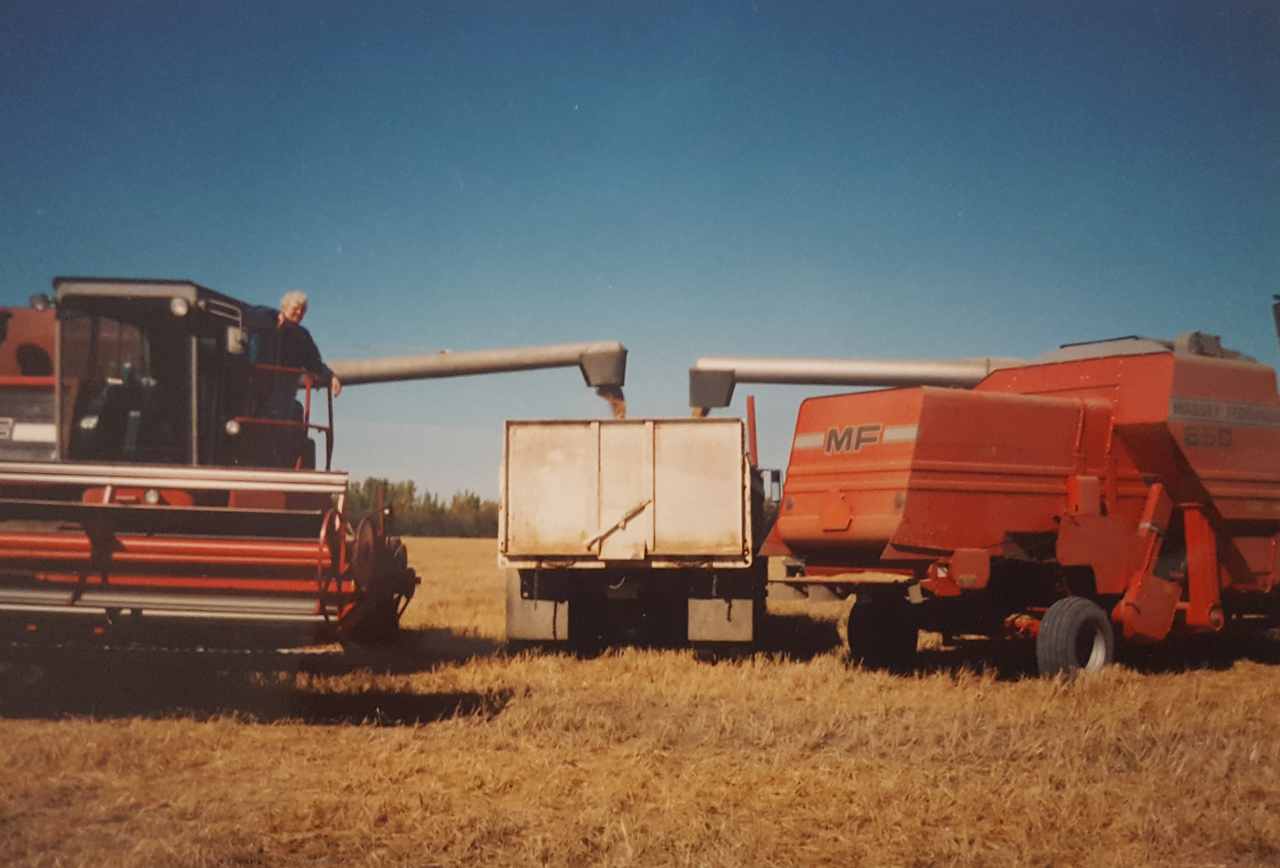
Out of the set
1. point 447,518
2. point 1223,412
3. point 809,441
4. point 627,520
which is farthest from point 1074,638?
point 447,518

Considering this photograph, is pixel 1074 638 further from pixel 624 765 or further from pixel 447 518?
pixel 447 518

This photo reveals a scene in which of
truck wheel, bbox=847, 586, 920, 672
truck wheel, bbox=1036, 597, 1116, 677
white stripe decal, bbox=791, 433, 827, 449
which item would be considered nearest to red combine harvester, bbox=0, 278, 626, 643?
white stripe decal, bbox=791, 433, 827, 449

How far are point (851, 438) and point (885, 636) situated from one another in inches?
83.8

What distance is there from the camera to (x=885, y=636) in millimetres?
10766

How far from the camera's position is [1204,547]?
10.8 m

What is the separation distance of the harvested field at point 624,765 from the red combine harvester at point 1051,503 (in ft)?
2.59

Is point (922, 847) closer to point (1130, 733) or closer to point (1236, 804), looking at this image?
point (1236, 804)

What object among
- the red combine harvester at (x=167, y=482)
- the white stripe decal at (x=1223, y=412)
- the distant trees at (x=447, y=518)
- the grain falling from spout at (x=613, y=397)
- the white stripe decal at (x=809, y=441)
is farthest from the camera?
the distant trees at (x=447, y=518)

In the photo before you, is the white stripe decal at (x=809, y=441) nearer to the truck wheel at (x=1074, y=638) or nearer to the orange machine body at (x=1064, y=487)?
the orange machine body at (x=1064, y=487)

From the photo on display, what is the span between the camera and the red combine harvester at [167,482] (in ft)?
24.1

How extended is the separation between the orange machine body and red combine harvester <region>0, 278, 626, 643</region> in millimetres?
4345

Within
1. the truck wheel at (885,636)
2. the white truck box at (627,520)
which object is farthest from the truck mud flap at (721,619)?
the truck wheel at (885,636)

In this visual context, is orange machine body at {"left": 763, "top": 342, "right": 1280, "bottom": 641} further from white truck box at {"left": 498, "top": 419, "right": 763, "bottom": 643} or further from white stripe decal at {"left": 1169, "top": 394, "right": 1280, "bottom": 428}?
white truck box at {"left": 498, "top": 419, "right": 763, "bottom": 643}

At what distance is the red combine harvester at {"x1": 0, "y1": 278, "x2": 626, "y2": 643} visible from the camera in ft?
24.1
